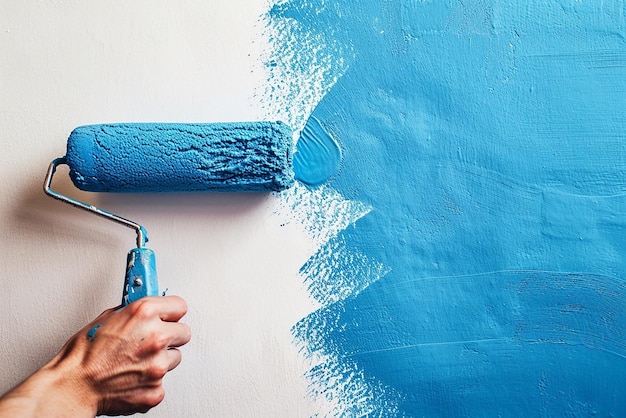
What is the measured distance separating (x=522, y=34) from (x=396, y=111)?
0.28 metres

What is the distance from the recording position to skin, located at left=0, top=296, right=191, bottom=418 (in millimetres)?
750

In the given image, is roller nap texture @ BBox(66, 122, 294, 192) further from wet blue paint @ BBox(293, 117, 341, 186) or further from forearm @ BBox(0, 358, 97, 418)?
forearm @ BBox(0, 358, 97, 418)

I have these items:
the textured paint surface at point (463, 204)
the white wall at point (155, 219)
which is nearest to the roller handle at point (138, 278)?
the white wall at point (155, 219)

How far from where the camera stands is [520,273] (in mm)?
954

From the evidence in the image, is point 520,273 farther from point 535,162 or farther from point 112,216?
point 112,216

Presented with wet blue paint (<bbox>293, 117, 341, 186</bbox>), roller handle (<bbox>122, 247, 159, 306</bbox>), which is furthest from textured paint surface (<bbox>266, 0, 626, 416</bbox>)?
roller handle (<bbox>122, 247, 159, 306</bbox>)

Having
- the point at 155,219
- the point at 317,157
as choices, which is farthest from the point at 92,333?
the point at 317,157

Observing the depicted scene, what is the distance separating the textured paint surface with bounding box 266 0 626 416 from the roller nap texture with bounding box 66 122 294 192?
0.36ft

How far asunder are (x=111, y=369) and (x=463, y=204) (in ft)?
2.15

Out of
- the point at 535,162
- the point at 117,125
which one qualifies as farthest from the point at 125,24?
the point at 535,162

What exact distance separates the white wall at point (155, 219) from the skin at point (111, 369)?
0.16 m

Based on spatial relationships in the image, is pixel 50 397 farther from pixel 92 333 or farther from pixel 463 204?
pixel 463 204

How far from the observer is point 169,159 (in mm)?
872

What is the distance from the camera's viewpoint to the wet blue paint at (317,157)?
973 millimetres
